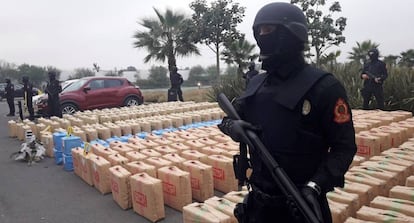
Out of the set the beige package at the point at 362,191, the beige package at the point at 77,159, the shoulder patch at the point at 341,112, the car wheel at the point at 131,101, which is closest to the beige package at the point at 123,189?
the beige package at the point at 77,159

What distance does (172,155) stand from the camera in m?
4.91

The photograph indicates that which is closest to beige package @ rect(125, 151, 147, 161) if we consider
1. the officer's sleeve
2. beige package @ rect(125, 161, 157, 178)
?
beige package @ rect(125, 161, 157, 178)

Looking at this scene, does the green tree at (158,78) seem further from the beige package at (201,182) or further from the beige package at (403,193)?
the beige package at (403,193)

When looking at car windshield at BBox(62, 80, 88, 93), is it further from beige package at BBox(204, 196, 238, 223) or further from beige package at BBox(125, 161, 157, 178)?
beige package at BBox(204, 196, 238, 223)

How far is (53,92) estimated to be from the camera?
9625mm

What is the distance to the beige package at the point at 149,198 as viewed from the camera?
3662 millimetres

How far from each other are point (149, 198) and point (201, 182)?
0.72 metres

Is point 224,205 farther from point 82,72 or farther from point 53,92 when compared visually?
point 82,72

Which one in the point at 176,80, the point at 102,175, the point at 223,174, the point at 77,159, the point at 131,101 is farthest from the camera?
the point at 176,80

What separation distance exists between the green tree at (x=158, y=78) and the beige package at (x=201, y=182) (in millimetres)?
31595

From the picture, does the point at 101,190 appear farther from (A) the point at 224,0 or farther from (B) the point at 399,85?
(A) the point at 224,0

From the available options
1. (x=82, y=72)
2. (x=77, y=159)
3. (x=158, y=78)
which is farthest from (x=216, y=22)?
(x=82, y=72)

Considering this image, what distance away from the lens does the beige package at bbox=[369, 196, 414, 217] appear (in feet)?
8.74

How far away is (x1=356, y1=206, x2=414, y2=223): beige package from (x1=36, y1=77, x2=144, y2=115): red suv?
11.3 m
